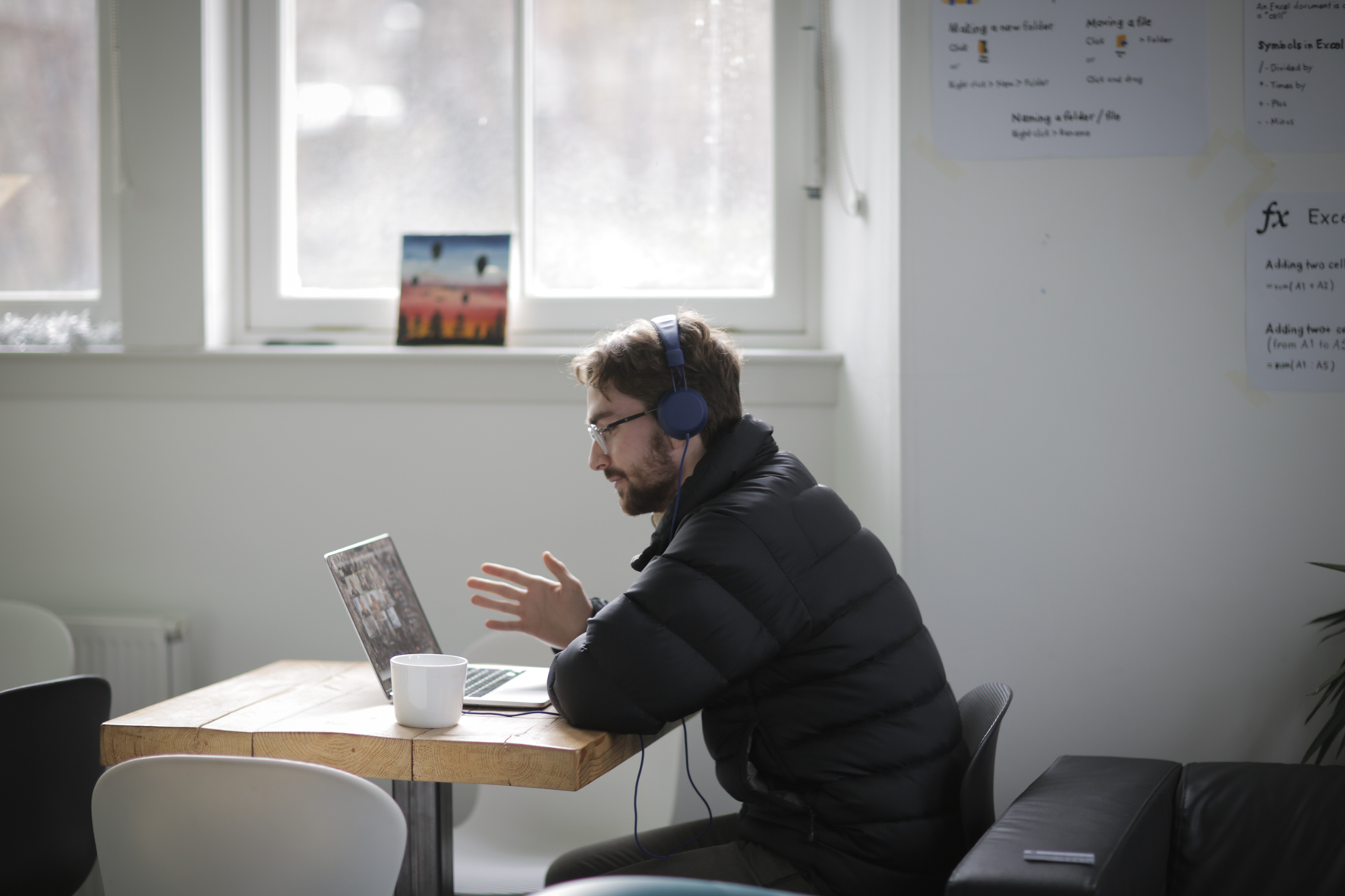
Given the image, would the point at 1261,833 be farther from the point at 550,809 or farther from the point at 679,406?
the point at 550,809

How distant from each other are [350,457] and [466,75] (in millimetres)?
1041

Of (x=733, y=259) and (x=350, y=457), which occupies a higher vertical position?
(x=733, y=259)

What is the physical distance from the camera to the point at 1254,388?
2.07 m

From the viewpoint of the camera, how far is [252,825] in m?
1.19

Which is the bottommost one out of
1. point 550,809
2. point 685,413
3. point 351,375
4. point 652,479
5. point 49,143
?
point 550,809

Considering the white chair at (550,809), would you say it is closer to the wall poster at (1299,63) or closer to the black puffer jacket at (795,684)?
the black puffer jacket at (795,684)

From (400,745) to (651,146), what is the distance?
1.82 metres

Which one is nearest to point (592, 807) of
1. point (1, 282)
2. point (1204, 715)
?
point (1204, 715)

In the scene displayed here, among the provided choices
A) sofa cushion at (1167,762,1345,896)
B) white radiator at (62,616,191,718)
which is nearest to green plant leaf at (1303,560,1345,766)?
sofa cushion at (1167,762,1345,896)

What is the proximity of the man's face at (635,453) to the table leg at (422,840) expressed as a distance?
1.81 ft

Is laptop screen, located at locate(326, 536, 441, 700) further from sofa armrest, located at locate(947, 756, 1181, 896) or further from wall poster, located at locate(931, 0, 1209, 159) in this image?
wall poster, located at locate(931, 0, 1209, 159)

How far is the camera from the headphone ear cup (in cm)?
164

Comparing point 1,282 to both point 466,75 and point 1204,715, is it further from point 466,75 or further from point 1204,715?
point 1204,715

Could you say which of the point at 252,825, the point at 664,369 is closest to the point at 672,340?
the point at 664,369
